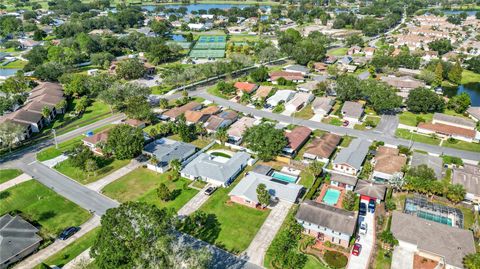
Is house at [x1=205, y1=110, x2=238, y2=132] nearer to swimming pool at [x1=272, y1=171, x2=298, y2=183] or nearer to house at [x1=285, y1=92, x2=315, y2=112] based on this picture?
house at [x1=285, y1=92, x2=315, y2=112]

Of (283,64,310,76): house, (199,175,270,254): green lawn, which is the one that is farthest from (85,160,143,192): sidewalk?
(283,64,310,76): house

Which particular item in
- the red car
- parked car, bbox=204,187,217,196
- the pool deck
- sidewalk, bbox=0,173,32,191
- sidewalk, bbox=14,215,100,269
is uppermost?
the red car

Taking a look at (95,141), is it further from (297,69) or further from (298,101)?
Result: (297,69)

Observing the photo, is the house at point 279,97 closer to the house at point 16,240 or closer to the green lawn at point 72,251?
the green lawn at point 72,251

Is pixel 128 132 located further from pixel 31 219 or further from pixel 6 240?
pixel 6 240

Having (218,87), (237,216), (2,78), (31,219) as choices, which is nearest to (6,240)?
(31,219)

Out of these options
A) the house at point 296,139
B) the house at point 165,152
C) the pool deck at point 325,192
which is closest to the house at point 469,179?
the pool deck at point 325,192
